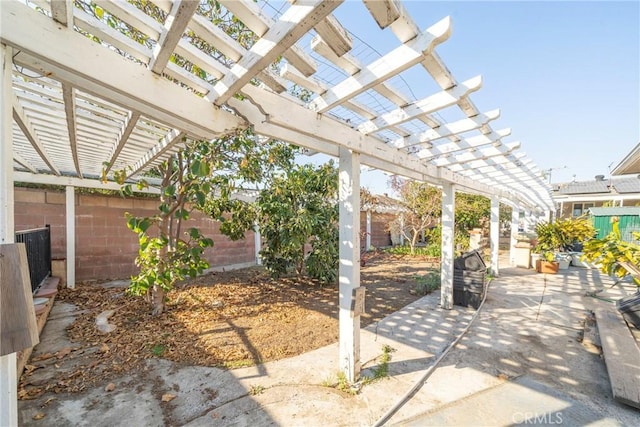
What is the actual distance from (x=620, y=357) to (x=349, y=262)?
3.30 metres

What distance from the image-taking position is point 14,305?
1.02 meters

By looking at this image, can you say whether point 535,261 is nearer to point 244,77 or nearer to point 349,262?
point 349,262

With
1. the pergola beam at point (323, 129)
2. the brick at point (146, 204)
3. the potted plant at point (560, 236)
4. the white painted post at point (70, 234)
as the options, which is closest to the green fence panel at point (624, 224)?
the potted plant at point (560, 236)

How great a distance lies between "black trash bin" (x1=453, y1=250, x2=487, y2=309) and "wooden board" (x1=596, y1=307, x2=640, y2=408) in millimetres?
1531

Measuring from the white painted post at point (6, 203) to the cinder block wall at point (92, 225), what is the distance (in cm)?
596

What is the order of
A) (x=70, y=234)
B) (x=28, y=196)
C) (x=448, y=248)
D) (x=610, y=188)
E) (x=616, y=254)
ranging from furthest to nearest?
(x=610, y=188), (x=70, y=234), (x=28, y=196), (x=448, y=248), (x=616, y=254)

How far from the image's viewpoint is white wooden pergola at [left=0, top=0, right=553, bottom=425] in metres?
1.17

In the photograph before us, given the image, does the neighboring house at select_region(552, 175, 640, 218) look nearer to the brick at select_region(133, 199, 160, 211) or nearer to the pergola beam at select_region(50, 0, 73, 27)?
the brick at select_region(133, 199, 160, 211)

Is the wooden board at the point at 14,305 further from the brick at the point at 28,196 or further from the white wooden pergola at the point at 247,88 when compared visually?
the brick at the point at 28,196

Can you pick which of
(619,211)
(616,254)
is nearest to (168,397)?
(616,254)

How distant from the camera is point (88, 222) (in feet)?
19.2

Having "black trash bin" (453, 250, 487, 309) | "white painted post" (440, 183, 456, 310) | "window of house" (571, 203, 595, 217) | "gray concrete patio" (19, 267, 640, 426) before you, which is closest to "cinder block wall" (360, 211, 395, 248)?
"black trash bin" (453, 250, 487, 309)

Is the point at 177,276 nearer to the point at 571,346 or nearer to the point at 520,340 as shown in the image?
the point at 520,340

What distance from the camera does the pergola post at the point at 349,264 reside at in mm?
2582
